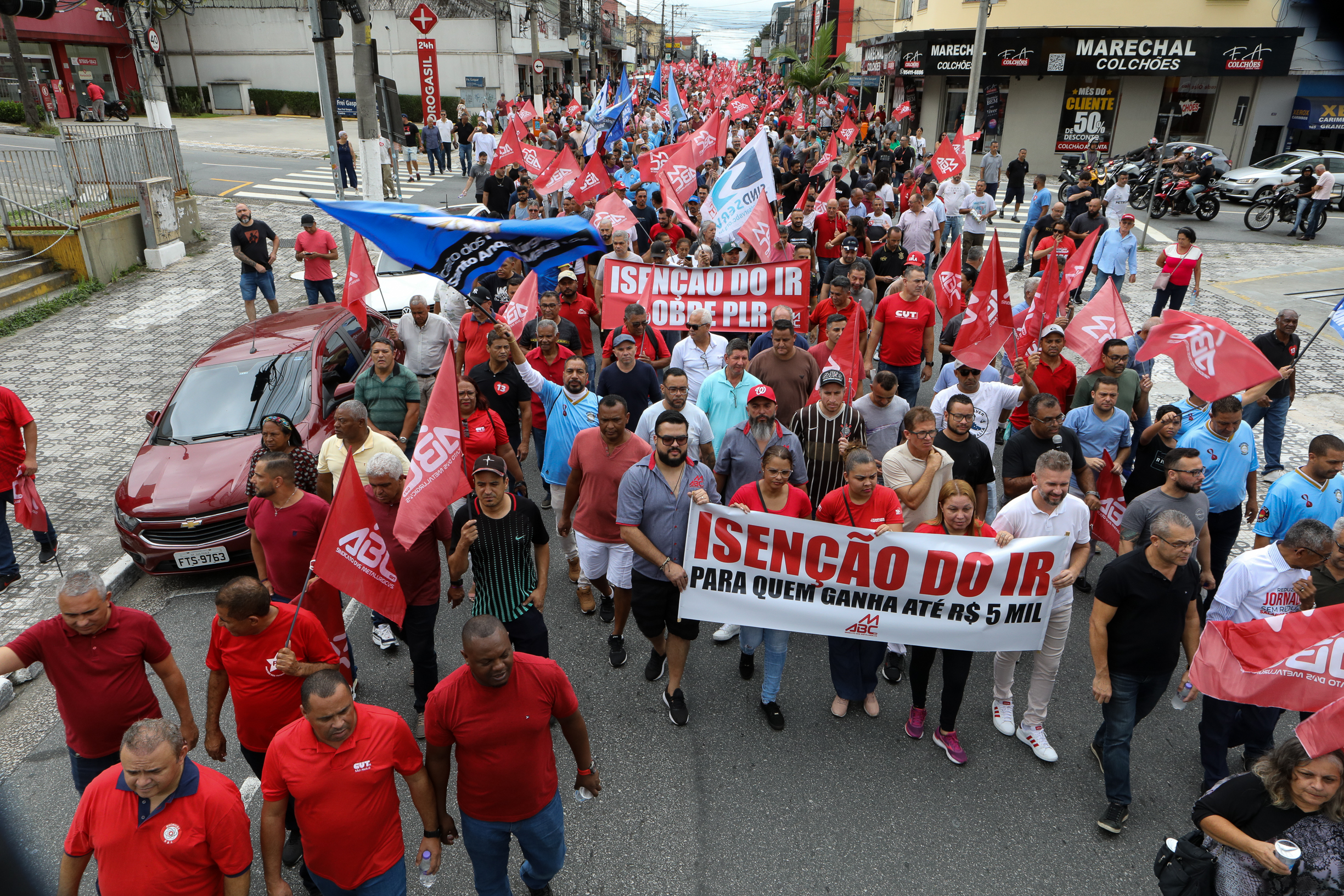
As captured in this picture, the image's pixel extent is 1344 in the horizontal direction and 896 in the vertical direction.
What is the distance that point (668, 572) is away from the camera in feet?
16.3

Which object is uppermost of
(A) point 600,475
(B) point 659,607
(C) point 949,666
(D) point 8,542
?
(A) point 600,475

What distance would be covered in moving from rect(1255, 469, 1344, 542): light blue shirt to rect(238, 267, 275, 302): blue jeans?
12.3m

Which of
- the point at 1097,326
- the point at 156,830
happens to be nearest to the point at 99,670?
the point at 156,830

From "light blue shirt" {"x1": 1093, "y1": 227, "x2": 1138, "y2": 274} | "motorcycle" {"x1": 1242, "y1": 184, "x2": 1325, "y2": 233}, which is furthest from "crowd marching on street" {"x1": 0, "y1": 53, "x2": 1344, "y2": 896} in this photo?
"motorcycle" {"x1": 1242, "y1": 184, "x2": 1325, "y2": 233}

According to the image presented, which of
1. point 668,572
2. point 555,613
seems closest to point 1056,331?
point 668,572

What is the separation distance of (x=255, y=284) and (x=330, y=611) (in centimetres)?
945

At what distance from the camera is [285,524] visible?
15.7ft

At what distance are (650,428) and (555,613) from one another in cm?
163

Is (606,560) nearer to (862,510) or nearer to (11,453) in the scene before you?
(862,510)

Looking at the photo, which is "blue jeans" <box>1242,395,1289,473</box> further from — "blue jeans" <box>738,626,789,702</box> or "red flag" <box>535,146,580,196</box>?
"red flag" <box>535,146,580,196</box>

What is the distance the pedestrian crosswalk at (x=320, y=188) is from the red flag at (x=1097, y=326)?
712 inches

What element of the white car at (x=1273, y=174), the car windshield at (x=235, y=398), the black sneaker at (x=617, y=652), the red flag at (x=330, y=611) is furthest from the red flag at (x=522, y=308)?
the white car at (x=1273, y=174)

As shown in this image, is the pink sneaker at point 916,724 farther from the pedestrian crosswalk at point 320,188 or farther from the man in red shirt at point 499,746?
the pedestrian crosswalk at point 320,188

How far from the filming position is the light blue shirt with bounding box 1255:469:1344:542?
5.15 meters
